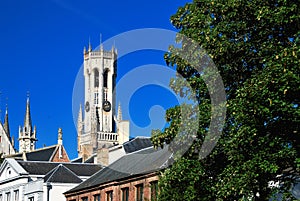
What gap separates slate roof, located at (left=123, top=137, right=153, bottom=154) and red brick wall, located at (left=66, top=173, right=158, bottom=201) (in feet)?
25.4

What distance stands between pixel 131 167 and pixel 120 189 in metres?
1.88

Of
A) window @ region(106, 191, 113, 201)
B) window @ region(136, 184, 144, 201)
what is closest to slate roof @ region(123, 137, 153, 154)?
window @ region(106, 191, 113, 201)

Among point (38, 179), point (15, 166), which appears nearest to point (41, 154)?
point (15, 166)

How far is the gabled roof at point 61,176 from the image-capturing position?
62844 mm

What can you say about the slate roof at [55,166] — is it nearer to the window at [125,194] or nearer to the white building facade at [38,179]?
the white building facade at [38,179]

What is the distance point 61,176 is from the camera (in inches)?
2499

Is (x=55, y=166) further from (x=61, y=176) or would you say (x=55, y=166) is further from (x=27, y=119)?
(x=27, y=119)

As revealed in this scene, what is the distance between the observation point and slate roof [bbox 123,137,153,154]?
64594 mm

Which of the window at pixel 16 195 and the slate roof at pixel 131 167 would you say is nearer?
the slate roof at pixel 131 167

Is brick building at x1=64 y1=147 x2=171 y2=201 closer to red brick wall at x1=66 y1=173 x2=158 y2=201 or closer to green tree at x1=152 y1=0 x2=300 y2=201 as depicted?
red brick wall at x1=66 y1=173 x2=158 y2=201

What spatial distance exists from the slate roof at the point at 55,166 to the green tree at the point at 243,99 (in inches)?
1289

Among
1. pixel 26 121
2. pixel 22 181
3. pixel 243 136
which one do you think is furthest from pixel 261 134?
pixel 26 121

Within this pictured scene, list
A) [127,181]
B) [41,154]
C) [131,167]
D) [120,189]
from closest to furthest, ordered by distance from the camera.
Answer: [127,181], [120,189], [131,167], [41,154]

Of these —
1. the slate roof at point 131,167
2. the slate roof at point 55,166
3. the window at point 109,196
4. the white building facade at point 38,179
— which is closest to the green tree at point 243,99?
the slate roof at point 131,167
